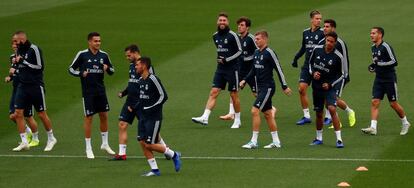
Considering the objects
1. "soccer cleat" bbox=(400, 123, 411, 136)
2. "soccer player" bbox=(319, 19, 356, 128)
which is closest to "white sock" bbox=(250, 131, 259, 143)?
"soccer player" bbox=(319, 19, 356, 128)

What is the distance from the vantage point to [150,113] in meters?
20.8

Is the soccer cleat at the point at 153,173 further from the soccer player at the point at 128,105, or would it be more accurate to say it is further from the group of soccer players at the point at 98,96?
the soccer player at the point at 128,105

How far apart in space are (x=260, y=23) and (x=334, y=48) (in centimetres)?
1941

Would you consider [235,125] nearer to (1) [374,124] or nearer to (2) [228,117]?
(2) [228,117]

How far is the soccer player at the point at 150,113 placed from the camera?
20.7 m

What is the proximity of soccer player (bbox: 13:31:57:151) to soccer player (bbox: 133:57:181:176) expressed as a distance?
3.45 m

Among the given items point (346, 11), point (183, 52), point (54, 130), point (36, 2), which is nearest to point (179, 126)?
point (54, 130)

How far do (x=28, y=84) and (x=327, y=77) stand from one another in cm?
643

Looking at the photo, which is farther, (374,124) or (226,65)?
(226,65)

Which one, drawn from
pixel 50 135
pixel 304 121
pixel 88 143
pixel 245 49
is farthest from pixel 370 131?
pixel 50 135

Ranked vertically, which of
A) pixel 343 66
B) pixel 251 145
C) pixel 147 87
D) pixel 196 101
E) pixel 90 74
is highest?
pixel 90 74

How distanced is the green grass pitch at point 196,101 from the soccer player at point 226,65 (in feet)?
1.40

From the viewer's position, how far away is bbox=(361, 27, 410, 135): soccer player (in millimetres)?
24391

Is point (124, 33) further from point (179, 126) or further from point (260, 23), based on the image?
point (179, 126)
